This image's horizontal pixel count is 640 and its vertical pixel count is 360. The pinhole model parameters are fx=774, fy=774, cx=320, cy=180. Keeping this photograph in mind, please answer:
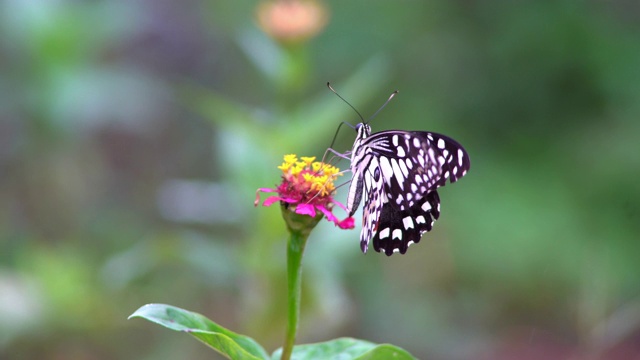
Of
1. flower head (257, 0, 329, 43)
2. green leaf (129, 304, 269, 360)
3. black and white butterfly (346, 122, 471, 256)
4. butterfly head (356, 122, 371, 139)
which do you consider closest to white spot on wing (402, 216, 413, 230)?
black and white butterfly (346, 122, 471, 256)

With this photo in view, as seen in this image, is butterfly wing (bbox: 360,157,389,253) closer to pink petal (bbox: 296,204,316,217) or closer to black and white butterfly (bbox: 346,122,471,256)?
black and white butterfly (bbox: 346,122,471,256)

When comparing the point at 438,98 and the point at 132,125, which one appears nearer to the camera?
the point at 132,125

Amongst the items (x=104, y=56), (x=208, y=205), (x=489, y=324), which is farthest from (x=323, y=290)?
(x=104, y=56)

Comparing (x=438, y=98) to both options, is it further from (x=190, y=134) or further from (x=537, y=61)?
(x=190, y=134)

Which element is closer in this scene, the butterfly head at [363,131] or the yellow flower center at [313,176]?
the yellow flower center at [313,176]

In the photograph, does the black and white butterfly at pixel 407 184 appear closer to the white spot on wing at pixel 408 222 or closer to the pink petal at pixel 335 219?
the white spot on wing at pixel 408 222

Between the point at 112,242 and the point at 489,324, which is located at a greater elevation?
the point at 112,242

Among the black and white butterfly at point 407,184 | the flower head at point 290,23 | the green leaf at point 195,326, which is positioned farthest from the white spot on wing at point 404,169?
→ the flower head at point 290,23
